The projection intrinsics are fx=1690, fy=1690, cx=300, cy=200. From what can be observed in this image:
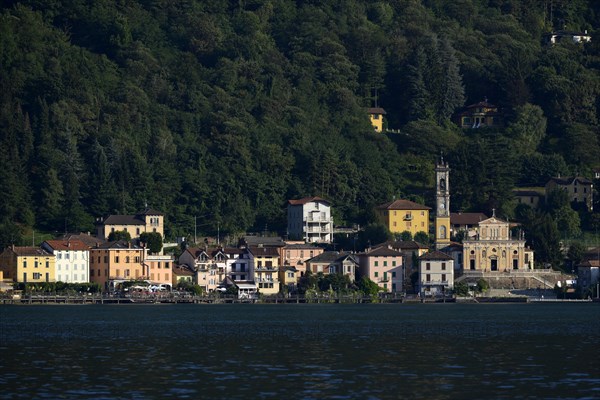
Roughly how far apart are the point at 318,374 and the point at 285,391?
492cm

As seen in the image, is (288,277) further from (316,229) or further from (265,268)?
(316,229)

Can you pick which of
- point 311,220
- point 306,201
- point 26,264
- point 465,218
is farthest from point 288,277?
point 465,218

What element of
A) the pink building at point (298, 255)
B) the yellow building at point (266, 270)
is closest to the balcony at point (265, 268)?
the yellow building at point (266, 270)

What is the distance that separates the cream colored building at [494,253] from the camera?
467 ft

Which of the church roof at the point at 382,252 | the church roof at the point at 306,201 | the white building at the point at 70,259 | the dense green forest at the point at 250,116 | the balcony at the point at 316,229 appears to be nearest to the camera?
the white building at the point at 70,259

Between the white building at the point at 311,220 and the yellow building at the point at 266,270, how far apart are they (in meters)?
10.3

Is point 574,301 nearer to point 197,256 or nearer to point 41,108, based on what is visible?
point 197,256

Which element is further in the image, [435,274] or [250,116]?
[250,116]

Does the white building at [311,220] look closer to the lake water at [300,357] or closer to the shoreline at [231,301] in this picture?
the shoreline at [231,301]

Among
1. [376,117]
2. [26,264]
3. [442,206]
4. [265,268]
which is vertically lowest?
[265,268]

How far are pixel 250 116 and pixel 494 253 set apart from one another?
38.8 m

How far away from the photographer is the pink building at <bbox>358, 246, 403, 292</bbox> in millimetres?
138125

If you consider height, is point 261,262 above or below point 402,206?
below

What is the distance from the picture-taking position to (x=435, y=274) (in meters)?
138
